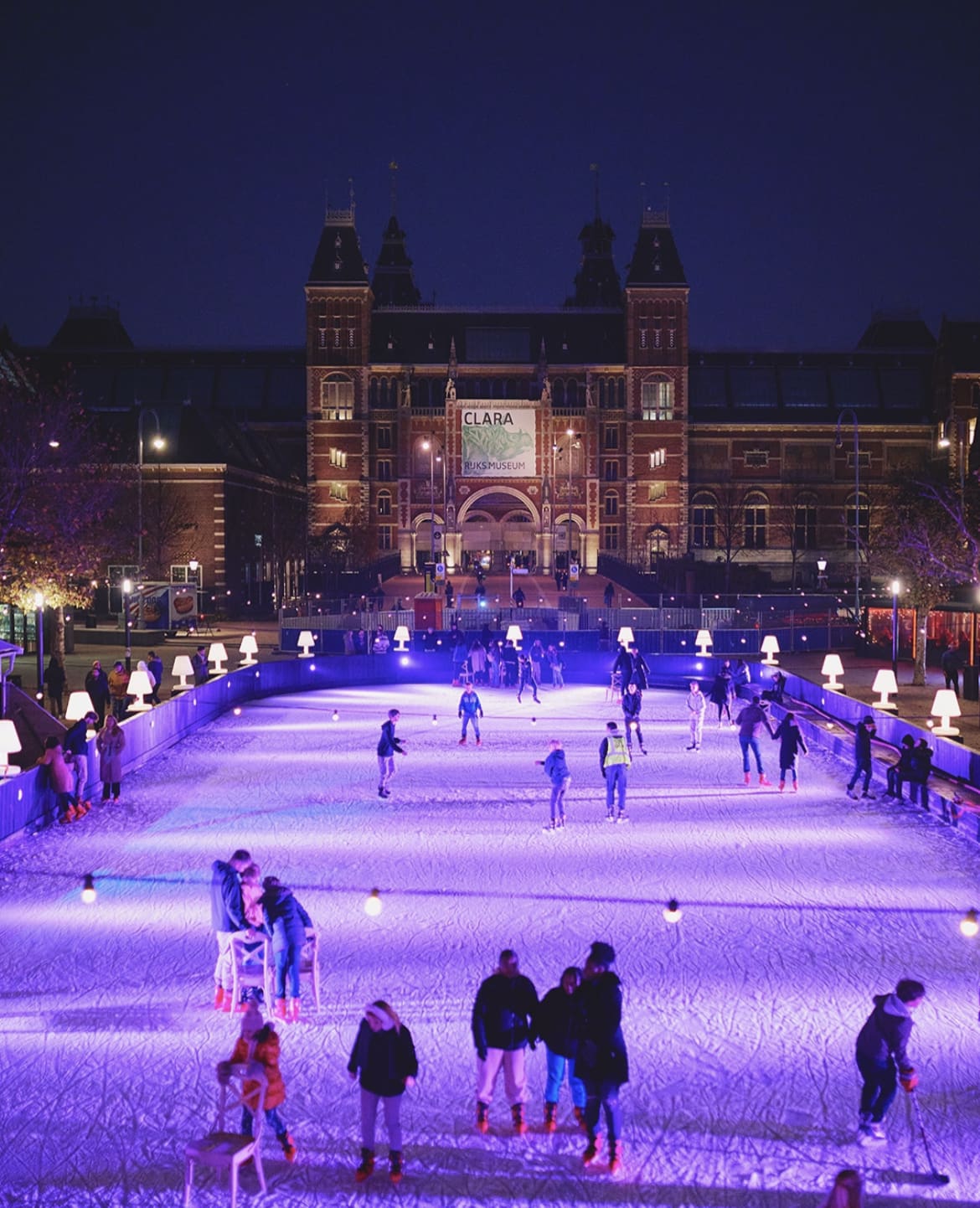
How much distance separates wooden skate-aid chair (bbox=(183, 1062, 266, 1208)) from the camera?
6.43 metres

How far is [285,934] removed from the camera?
9125mm

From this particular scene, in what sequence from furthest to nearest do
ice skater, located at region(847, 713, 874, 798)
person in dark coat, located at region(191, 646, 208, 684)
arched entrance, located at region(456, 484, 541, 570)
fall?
arched entrance, located at region(456, 484, 541, 570) < person in dark coat, located at region(191, 646, 208, 684) < ice skater, located at region(847, 713, 874, 798)

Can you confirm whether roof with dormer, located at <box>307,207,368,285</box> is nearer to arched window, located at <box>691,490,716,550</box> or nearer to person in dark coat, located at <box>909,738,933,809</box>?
arched window, located at <box>691,490,716,550</box>

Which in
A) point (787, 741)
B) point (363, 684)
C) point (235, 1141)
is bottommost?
point (235, 1141)

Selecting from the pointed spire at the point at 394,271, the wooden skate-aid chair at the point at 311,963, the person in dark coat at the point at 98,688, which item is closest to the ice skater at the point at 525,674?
the person in dark coat at the point at 98,688

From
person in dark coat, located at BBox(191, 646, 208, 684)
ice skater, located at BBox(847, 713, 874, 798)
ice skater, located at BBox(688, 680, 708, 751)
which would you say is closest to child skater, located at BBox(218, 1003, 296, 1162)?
ice skater, located at BBox(847, 713, 874, 798)

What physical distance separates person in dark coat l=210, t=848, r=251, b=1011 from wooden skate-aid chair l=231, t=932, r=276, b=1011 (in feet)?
0.31

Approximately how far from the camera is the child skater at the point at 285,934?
29.9 feet

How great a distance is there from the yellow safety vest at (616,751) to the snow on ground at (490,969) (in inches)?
35.9

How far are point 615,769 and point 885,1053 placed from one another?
30.3 feet

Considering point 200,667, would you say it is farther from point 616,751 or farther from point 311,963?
point 311,963

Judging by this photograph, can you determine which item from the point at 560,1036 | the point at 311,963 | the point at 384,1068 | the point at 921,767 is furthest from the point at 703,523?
the point at 384,1068

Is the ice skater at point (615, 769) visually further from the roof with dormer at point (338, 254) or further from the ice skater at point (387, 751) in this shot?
the roof with dormer at point (338, 254)

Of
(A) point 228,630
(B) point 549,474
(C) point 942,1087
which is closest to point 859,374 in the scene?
(B) point 549,474
